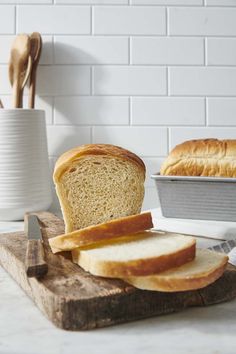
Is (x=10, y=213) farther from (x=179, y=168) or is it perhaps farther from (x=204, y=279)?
(x=204, y=279)

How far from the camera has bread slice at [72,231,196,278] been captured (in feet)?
2.28

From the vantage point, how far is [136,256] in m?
0.72

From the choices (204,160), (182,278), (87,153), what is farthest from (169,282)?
(204,160)

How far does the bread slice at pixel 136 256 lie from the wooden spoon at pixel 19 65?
2.83 feet

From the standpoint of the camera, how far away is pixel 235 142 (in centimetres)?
127

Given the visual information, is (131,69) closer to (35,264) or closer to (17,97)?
(17,97)

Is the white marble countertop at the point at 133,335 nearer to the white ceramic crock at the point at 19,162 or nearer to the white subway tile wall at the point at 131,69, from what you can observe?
the white ceramic crock at the point at 19,162

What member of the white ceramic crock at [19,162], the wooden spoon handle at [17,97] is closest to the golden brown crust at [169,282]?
the white ceramic crock at [19,162]

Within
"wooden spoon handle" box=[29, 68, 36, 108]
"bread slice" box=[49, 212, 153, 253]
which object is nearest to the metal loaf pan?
"bread slice" box=[49, 212, 153, 253]

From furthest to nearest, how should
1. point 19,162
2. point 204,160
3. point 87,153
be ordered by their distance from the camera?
point 19,162
point 204,160
point 87,153

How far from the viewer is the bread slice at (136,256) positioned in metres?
0.69

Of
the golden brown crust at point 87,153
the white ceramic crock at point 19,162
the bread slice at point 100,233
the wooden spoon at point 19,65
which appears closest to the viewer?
the bread slice at point 100,233

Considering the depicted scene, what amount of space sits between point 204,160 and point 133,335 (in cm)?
71

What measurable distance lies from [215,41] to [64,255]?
110 centimetres
